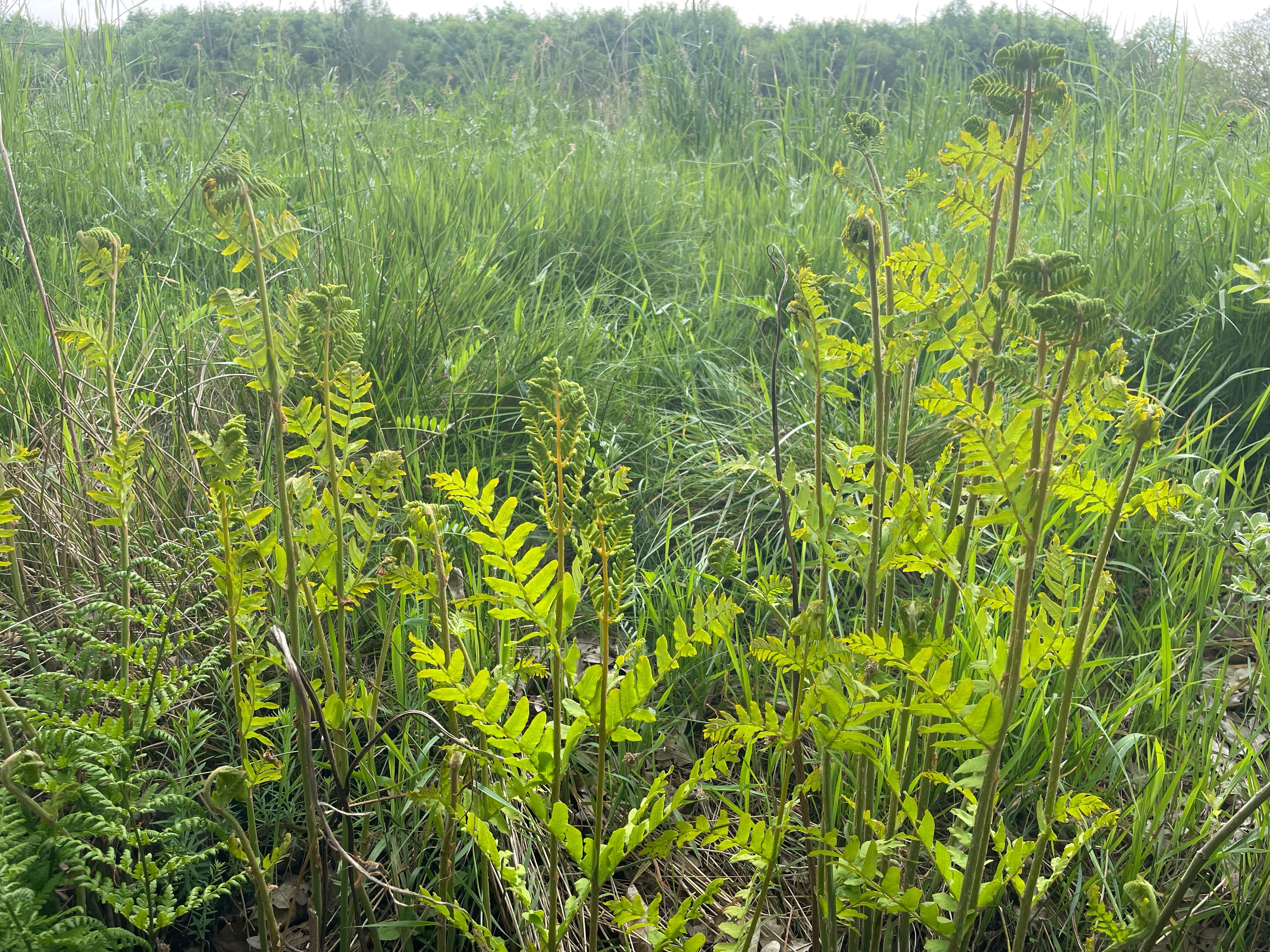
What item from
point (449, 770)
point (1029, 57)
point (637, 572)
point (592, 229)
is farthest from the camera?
point (592, 229)

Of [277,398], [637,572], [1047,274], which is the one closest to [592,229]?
[637,572]

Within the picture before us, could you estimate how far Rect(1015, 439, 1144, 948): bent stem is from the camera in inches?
36.7

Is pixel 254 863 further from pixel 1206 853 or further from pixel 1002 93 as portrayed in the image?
pixel 1002 93

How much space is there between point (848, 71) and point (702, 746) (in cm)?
473

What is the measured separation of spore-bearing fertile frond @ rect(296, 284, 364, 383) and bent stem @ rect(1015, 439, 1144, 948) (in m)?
0.88

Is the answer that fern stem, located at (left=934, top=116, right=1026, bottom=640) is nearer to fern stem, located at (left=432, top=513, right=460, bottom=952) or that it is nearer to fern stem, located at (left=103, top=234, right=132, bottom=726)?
fern stem, located at (left=432, top=513, right=460, bottom=952)

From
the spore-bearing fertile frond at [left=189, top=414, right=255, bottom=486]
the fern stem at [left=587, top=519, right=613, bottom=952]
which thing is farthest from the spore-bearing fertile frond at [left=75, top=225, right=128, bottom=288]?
the fern stem at [left=587, top=519, right=613, bottom=952]

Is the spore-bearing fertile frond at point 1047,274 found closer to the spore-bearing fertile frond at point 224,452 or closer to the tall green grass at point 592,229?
the tall green grass at point 592,229

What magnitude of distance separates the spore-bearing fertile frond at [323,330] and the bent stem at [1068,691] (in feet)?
2.89

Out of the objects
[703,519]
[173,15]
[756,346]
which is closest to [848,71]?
[756,346]

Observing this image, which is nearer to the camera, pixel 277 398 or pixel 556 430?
pixel 556 430

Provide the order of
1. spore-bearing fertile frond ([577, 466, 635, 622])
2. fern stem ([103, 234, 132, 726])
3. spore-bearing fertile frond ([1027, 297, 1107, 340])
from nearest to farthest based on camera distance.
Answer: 1. spore-bearing fertile frond ([1027, 297, 1107, 340])
2. spore-bearing fertile frond ([577, 466, 635, 622])
3. fern stem ([103, 234, 132, 726])

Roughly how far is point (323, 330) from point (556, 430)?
35cm

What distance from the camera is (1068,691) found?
3.29 ft
